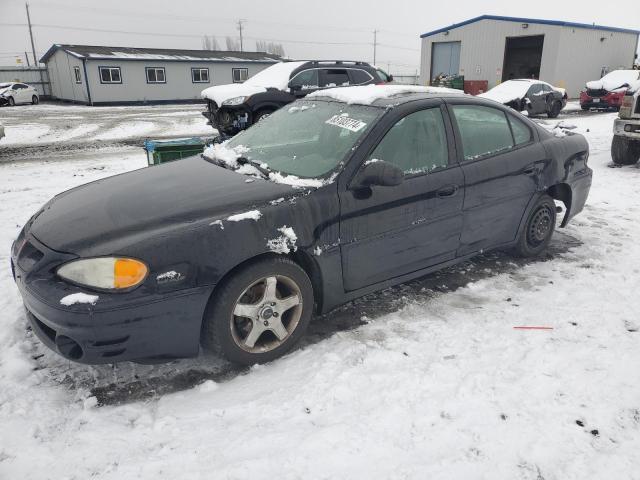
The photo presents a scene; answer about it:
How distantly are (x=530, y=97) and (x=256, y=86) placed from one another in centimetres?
1131

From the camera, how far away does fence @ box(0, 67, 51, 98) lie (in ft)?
113

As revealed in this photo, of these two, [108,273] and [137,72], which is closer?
[108,273]

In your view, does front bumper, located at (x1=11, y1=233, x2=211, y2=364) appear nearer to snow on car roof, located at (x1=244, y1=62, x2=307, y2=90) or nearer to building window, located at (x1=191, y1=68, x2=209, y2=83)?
snow on car roof, located at (x1=244, y1=62, x2=307, y2=90)

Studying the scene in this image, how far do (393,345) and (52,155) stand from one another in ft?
33.4

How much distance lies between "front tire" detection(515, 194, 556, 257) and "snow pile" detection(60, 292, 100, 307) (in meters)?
3.62

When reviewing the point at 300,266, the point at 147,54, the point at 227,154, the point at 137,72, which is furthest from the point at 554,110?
the point at 147,54

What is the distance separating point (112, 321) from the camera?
245 centimetres

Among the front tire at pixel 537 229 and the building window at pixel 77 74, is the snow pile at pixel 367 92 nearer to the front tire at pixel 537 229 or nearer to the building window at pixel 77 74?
the front tire at pixel 537 229

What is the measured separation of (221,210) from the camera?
109 inches

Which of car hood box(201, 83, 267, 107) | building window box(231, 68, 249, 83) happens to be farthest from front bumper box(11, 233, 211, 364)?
building window box(231, 68, 249, 83)

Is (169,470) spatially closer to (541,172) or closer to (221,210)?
(221,210)

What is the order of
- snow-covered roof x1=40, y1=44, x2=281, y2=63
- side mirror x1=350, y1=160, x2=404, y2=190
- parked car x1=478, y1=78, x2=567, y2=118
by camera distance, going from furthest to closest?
snow-covered roof x1=40, y1=44, x2=281, y2=63 → parked car x1=478, y1=78, x2=567, y2=118 → side mirror x1=350, y1=160, x2=404, y2=190

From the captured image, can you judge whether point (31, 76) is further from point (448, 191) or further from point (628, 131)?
point (448, 191)

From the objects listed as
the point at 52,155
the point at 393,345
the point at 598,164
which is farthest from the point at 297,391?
the point at 52,155
